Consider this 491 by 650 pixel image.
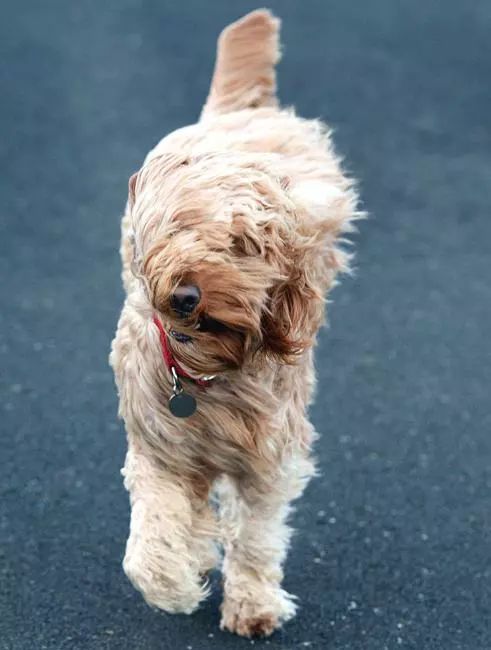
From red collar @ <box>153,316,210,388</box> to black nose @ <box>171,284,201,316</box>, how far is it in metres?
0.44

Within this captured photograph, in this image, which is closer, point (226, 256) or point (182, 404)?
point (226, 256)

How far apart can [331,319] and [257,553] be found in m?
2.38

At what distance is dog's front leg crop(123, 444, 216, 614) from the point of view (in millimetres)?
3639

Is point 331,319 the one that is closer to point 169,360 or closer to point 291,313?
point 169,360

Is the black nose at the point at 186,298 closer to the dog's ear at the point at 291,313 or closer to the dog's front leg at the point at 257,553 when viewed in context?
the dog's ear at the point at 291,313

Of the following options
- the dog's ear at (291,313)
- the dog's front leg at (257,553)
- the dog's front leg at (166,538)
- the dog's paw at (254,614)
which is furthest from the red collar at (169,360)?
the dog's paw at (254,614)

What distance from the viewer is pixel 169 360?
11.6ft

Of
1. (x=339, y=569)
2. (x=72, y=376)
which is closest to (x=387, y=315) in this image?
(x=72, y=376)

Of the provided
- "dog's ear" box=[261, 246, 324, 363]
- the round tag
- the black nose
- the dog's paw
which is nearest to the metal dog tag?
the round tag


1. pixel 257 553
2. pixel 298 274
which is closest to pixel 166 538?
pixel 257 553

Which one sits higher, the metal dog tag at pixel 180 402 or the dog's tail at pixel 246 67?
the dog's tail at pixel 246 67

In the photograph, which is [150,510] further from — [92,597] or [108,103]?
[108,103]

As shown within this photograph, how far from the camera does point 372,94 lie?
952 cm

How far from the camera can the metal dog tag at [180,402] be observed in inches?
143
